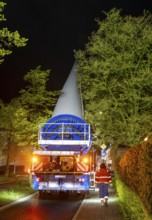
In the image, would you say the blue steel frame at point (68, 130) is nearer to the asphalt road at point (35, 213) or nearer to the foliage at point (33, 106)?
the asphalt road at point (35, 213)

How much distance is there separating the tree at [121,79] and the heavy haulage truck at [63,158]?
3.27 m

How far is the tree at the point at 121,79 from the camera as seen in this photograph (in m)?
21.1

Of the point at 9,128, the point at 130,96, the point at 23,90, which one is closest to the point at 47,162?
the point at 130,96

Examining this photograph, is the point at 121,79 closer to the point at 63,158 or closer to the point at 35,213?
the point at 63,158

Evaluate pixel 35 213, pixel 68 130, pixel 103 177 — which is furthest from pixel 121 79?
pixel 35 213

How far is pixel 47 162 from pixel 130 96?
6548mm

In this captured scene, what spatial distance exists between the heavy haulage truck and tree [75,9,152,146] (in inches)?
129

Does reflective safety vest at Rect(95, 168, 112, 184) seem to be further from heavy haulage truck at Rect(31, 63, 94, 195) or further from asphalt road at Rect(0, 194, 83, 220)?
heavy haulage truck at Rect(31, 63, 94, 195)

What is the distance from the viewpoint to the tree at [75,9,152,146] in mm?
21125

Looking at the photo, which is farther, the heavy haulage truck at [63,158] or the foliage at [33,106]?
the foliage at [33,106]

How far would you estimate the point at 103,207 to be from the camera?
1394 centimetres

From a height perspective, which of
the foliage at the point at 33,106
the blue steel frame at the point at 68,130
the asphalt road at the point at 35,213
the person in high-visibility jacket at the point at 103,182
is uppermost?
the foliage at the point at 33,106

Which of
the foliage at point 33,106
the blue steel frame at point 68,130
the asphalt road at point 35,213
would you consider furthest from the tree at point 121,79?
the asphalt road at point 35,213

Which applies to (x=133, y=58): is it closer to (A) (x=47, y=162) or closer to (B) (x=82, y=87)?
(B) (x=82, y=87)
